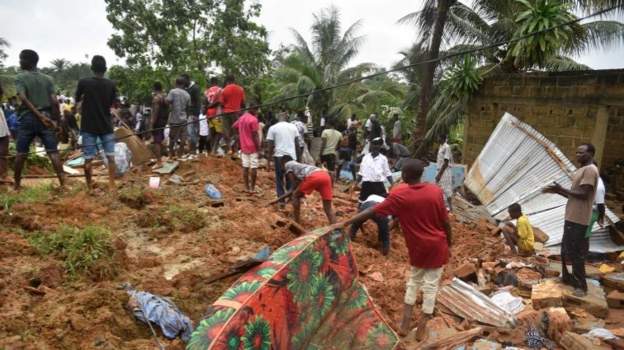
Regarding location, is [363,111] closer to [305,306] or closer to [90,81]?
[90,81]

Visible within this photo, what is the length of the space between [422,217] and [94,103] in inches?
165

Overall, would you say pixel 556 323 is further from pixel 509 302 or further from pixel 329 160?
pixel 329 160

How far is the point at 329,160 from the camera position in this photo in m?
12.0

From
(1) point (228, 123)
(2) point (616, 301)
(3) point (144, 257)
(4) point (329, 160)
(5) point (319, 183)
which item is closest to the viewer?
(3) point (144, 257)

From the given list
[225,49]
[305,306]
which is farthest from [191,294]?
[225,49]

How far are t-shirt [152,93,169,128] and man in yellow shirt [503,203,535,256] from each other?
6148 mm

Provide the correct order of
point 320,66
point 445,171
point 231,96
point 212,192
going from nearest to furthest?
point 212,192, point 231,96, point 445,171, point 320,66

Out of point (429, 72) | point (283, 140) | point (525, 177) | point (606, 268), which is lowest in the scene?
point (606, 268)

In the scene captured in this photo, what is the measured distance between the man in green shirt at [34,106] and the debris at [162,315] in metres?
2.73

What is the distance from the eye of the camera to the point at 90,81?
5.61m

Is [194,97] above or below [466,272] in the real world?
above

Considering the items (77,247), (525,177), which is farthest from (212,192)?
(525,177)

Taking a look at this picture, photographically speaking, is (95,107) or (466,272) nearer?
(95,107)

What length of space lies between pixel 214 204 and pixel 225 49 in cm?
1289
